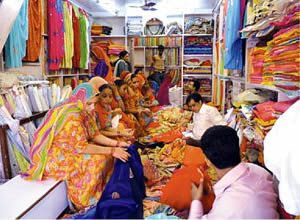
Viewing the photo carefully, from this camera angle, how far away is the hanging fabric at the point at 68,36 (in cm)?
488

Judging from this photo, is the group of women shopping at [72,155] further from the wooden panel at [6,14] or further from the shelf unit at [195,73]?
the shelf unit at [195,73]

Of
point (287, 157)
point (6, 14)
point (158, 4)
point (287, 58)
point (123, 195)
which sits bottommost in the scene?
point (123, 195)

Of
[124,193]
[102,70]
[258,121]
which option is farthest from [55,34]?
[258,121]

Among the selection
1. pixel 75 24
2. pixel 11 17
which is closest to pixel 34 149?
pixel 11 17

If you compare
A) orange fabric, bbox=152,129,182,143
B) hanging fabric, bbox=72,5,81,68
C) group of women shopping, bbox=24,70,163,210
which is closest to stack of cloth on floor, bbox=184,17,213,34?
hanging fabric, bbox=72,5,81,68

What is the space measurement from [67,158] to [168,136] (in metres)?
1.86

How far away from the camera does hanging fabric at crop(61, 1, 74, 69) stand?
4875 millimetres

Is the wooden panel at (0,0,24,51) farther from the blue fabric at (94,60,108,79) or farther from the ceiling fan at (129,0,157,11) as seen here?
the ceiling fan at (129,0,157,11)

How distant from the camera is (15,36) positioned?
3289 mm

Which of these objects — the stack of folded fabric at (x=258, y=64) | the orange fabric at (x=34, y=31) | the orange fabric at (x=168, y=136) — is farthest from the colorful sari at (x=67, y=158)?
the orange fabric at (x=34, y=31)

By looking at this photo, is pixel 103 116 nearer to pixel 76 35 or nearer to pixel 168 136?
pixel 168 136

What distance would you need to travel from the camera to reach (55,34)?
4445 millimetres

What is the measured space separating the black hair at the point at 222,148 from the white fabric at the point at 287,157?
15.1 inches

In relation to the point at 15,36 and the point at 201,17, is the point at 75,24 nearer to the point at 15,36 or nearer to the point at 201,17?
the point at 15,36
